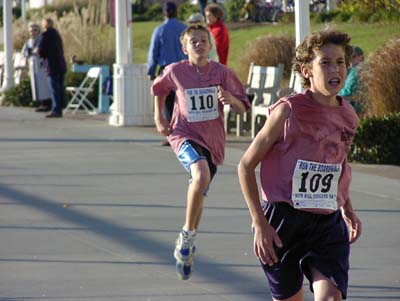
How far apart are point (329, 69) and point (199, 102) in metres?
3.41

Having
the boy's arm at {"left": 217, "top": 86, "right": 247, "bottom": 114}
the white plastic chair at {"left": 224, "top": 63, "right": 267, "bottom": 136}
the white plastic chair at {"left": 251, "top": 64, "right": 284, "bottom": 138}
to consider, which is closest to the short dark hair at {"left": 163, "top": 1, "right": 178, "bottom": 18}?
the white plastic chair at {"left": 224, "top": 63, "right": 267, "bottom": 136}

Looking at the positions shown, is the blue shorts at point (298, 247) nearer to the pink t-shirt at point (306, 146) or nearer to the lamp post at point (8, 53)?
the pink t-shirt at point (306, 146)

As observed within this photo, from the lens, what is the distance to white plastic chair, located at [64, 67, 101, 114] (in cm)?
2133

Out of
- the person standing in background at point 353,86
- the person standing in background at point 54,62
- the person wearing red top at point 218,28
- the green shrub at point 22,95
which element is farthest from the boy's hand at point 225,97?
the green shrub at point 22,95

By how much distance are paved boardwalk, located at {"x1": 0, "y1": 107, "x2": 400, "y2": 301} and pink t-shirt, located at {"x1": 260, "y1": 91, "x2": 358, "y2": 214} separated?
1.96 m

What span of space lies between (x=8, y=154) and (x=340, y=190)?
403 inches

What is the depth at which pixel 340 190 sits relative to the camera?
5273mm

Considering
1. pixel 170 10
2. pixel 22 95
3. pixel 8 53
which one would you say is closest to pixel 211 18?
pixel 170 10

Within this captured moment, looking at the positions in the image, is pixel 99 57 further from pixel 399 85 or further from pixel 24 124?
pixel 399 85

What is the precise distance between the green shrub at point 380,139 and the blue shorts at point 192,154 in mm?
5072

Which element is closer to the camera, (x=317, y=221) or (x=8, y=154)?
(x=317, y=221)

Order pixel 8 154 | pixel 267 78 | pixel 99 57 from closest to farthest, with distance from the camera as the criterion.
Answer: pixel 8 154 → pixel 267 78 → pixel 99 57

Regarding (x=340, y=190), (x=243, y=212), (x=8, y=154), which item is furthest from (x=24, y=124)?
(x=340, y=190)

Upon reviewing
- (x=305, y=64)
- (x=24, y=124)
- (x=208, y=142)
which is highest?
(x=305, y=64)
